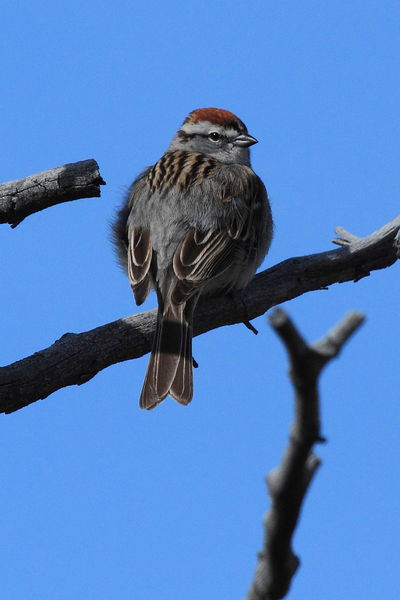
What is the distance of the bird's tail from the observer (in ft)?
17.5

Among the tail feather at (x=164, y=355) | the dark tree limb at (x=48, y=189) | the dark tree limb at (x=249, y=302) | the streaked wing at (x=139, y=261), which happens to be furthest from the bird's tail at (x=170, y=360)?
the dark tree limb at (x=48, y=189)

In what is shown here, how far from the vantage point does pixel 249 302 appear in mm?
5938

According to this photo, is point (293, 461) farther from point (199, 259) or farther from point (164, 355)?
point (199, 259)

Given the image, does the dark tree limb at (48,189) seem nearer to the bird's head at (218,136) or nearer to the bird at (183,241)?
the bird at (183,241)

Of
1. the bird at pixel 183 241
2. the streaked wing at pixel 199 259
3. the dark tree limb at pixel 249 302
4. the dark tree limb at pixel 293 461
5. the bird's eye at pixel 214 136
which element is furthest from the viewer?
the bird's eye at pixel 214 136

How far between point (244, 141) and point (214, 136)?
27 centimetres

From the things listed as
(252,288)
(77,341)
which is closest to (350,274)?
(252,288)

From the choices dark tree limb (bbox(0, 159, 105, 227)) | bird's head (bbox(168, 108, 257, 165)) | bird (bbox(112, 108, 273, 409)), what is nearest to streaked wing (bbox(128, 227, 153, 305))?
bird (bbox(112, 108, 273, 409))

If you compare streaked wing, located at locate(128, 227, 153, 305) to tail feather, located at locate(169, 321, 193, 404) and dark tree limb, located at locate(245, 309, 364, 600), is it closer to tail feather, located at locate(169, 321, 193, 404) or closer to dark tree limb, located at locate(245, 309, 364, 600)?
tail feather, located at locate(169, 321, 193, 404)

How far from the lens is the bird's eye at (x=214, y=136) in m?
7.61

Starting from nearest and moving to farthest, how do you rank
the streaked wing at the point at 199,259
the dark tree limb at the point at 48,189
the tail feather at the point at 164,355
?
the dark tree limb at the point at 48,189
the tail feather at the point at 164,355
the streaked wing at the point at 199,259

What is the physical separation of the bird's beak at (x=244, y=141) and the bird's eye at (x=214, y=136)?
15 cm

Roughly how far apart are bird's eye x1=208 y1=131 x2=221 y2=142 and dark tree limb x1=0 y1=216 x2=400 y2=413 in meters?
1.77

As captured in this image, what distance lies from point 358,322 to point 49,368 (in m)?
3.47
